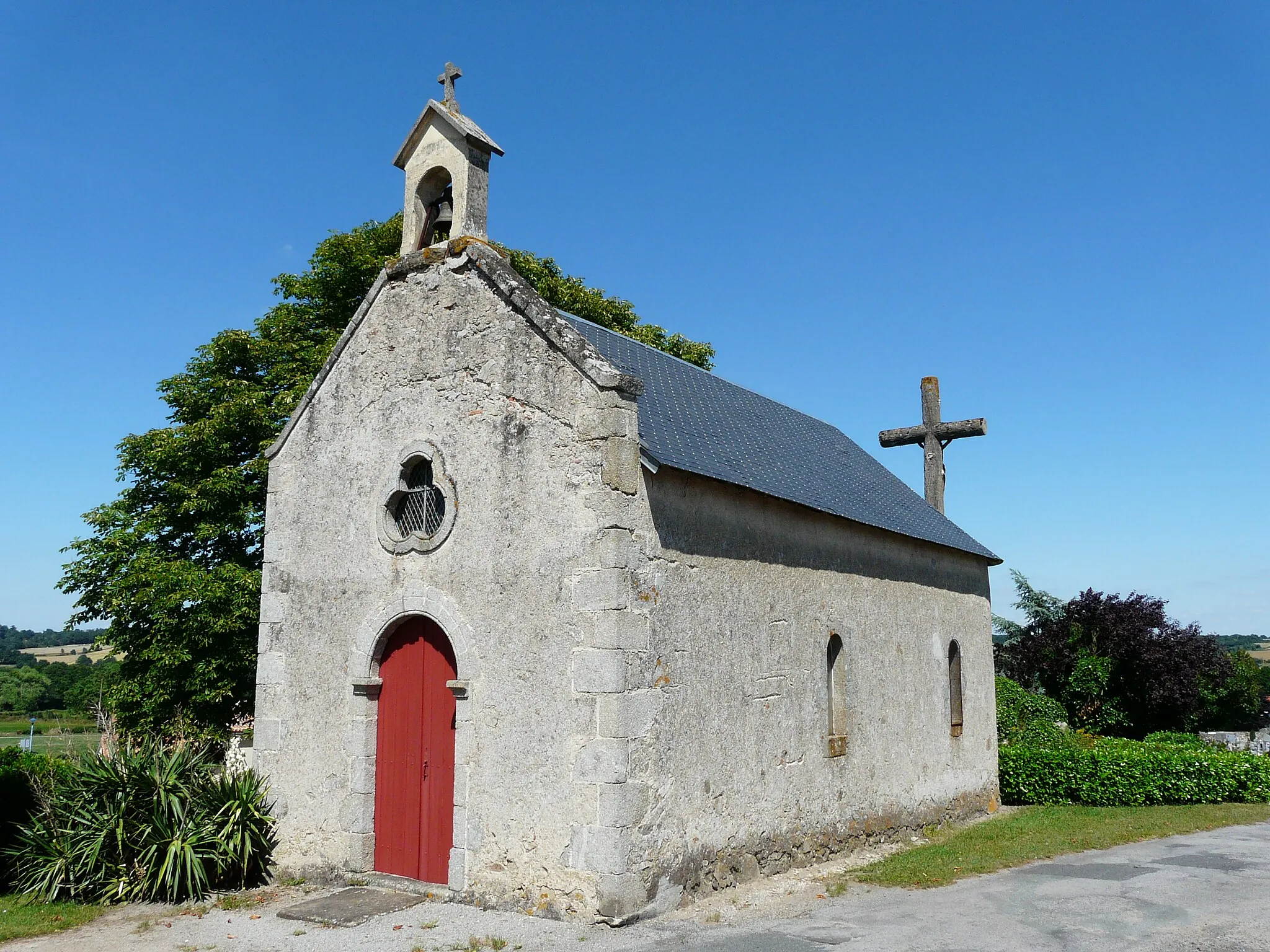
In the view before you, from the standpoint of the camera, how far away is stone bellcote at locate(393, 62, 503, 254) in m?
10.6

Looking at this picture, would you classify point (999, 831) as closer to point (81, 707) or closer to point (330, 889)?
point (330, 889)

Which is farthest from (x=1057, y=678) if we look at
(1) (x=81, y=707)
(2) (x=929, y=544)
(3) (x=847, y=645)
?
(1) (x=81, y=707)

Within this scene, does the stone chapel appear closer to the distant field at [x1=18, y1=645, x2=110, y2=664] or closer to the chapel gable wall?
the chapel gable wall

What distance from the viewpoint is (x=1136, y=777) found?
1620 centimetres

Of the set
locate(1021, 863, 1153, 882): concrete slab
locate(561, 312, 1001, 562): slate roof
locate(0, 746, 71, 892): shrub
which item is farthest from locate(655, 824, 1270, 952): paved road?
locate(0, 746, 71, 892): shrub

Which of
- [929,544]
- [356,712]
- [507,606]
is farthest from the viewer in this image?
[929,544]

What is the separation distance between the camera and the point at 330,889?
951cm

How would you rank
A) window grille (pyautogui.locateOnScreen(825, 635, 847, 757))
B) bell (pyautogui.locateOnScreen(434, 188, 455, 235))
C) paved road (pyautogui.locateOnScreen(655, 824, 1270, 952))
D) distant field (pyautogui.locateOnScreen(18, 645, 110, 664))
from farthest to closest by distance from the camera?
distant field (pyautogui.locateOnScreen(18, 645, 110, 664)) → window grille (pyautogui.locateOnScreen(825, 635, 847, 757)) → bell (pyautogui.locateOnScreen(434, 188, 455, 235)) → paved road (pyautogui.locateOnScreen(655, 824, 1270, 952))

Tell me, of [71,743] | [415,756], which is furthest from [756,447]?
[71,743]

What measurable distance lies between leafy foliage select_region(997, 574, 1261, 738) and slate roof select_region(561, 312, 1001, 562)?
29.1 feet

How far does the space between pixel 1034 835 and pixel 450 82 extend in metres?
12.2

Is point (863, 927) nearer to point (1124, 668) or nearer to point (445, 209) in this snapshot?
point (445, 209)

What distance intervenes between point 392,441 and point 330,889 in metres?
4.53

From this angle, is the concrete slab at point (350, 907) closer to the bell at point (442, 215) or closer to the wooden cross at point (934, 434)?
the bell at point (442, 215)
